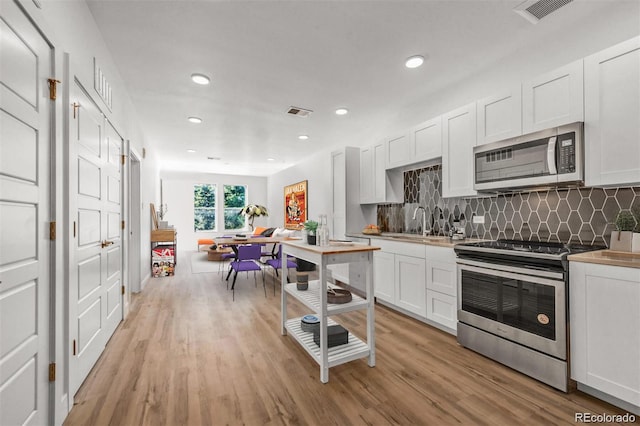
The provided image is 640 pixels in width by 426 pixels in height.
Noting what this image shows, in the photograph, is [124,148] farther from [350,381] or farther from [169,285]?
[350,381]

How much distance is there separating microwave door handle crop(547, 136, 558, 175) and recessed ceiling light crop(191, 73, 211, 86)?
3228mm

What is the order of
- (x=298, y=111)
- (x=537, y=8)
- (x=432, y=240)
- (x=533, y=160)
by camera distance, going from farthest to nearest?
(x=298, y=111)
(x=432, y=240)
(x=533, y=160)
(x=537, y=8)

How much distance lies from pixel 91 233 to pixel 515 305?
3183 millimetres

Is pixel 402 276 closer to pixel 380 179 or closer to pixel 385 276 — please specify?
pixel 385 276

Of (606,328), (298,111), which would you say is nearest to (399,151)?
(298,111)

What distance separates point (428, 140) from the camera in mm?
3369

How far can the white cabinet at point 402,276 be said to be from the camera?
123 inches

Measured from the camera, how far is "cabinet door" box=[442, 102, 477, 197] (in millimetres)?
2896

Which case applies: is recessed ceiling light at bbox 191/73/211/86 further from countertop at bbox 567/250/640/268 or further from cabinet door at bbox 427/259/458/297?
countertop at bbox 567/250/640/268

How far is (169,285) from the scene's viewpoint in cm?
489

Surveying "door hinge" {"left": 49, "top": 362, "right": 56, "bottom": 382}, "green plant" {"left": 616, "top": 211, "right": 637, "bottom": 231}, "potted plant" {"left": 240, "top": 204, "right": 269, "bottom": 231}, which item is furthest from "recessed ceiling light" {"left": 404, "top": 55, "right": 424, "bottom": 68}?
"potted plant" {"left": 240, "top": 204, "right": 269, "bottom": 231}

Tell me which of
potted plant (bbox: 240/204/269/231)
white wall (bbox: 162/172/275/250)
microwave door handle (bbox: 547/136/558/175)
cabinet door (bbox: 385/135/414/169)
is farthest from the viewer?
potted plant (bbox: 240/204/269/231)

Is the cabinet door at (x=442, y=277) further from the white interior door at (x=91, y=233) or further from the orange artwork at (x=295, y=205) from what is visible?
the orange artwork at (x=295, y=205)

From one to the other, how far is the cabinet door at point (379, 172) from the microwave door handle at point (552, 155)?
6.49 ft
